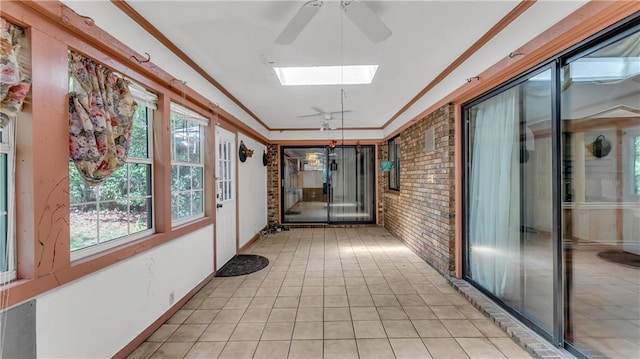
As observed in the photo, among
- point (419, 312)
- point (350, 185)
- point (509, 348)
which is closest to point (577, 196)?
point (509, 348)

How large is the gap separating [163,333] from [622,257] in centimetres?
345

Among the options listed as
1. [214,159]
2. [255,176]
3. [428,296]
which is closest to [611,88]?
[428,296]

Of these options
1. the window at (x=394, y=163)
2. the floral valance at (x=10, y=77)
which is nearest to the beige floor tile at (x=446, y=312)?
the floral valance at (x=10, y=77)

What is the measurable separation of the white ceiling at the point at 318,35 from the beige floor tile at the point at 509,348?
2.38 m

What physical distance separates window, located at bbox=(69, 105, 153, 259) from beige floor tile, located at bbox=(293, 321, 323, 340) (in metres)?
1.58

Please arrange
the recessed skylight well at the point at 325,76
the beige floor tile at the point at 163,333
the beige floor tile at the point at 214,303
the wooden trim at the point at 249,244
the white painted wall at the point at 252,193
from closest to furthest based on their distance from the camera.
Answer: the beige floor tile at the point at 163,333
the beige floor tile at the point at 214,303
the recessed skylight well at the point at 325,76
the wooden trim at the point at 249,244
the white painted wall at the point at 252,193

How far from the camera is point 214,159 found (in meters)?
4.11

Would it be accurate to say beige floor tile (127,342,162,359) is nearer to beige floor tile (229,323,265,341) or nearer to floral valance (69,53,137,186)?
beige floor tile (229,323,265,341)

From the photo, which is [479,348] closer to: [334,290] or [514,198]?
[514,198]

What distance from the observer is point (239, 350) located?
231 centimetres

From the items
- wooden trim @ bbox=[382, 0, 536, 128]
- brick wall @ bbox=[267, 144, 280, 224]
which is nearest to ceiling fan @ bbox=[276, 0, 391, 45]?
wooden trim @ bbox=[382, 0, 536, 128]

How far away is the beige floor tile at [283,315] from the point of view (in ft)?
9.18

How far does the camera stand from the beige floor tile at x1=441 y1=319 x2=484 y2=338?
2492mm

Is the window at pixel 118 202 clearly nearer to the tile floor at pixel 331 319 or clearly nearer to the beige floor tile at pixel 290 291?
the tile floor at pixel 331 319
